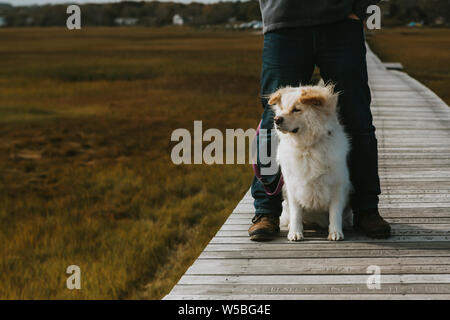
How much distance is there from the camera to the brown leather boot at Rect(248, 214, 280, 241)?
11.0 ft

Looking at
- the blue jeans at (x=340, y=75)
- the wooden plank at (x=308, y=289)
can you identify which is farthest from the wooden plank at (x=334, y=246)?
the wooden plank at (x=308, y=289)

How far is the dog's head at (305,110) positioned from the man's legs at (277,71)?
0.87 ft

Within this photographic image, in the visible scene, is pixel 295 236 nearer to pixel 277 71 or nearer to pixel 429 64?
pixel 277 71

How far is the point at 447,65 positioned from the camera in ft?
78.0

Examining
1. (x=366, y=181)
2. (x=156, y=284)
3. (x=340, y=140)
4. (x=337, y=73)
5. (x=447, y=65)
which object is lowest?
(x=156, y=284)

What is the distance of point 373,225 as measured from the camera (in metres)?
3.29

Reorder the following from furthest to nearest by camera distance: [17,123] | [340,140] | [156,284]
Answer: [17,123]
[156,284]
[340,140]

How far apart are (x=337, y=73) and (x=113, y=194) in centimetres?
641

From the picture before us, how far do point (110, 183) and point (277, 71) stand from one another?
6.80m

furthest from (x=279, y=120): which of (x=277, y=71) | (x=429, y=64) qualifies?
(x=429, y=64)

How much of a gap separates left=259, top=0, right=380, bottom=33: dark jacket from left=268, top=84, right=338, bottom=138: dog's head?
0.43 meters

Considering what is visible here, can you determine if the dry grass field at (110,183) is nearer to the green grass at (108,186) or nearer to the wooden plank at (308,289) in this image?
the green grass at (108,186)

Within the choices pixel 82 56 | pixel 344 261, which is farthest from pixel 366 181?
pixel 82 56
